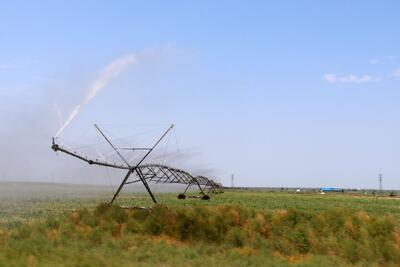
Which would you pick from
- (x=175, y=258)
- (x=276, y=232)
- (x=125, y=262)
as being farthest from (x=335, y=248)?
(x=125, y=262)

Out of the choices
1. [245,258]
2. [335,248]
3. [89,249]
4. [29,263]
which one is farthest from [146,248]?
[335,248]

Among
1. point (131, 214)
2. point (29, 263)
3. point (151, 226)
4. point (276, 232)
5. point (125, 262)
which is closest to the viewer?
point (29, 263)

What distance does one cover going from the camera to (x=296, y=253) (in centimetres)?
1970

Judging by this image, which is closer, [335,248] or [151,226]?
[335,248]

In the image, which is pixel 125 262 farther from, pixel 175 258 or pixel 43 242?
pixel 43 242

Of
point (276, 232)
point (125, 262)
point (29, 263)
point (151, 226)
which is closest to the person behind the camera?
point (29, 263)

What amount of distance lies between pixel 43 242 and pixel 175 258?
5758mm

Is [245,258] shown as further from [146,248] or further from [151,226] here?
[151,226]

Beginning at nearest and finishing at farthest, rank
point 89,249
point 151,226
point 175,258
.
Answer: point 175,258 → point 89,249 → point 151,226

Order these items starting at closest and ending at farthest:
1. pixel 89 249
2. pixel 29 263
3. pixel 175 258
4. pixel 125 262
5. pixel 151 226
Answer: pixel 29 263, pixel 125 262, pixel 175 258, pixel 89 249, pixel 151 226

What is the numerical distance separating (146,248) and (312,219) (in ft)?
27.1

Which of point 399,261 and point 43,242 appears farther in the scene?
point 43,242

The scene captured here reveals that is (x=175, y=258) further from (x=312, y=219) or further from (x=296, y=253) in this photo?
(x=312, y=219)

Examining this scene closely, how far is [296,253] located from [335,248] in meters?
1.53
